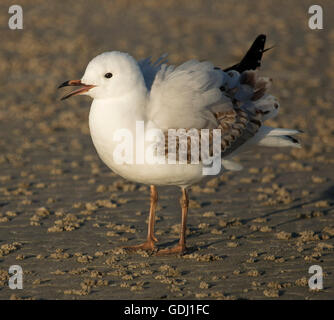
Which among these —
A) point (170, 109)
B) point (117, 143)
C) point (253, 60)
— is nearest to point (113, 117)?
point (117, 143)

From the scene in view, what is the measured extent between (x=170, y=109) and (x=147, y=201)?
7.45ft

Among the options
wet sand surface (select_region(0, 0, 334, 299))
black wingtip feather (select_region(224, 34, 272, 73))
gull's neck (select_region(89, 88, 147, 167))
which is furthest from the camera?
black wingtip feather (select_region(224, 34, 272, 73))

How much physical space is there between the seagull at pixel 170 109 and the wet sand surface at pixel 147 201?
629 millimetres

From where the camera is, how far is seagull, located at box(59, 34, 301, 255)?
655 centimetres

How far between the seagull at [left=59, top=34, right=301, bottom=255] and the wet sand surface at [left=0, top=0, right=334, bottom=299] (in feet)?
2.06

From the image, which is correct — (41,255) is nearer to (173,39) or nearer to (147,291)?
(147,291)

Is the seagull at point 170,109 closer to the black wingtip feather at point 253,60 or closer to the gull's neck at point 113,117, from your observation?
the gull's neck at point 113,117

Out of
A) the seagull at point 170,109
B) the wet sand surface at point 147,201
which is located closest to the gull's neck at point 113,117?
the seagull at point 170,109

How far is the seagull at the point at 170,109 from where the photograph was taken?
655cm

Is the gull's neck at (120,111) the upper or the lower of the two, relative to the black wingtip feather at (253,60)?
lower

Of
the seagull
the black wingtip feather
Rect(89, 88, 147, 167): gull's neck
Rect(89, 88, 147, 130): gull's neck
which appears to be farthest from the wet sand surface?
the black wingtip feather

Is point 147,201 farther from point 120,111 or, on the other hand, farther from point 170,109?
point 120,111

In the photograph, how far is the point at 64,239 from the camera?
7371 millimetres

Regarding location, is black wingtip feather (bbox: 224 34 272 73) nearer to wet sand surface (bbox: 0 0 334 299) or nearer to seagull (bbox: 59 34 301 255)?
Answer: seagull (bbox: 59 34 301 255)
